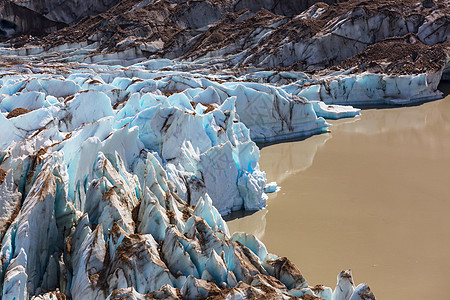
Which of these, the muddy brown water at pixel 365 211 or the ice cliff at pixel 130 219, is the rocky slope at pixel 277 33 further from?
the ice cliff at pixel 130 219

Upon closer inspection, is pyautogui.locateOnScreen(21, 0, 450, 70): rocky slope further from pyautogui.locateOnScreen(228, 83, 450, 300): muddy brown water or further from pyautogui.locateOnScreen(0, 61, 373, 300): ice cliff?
pyautogui.locateOnScreen(0, 61, 373, 300): ice cliff

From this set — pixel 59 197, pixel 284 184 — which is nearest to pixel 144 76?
pixel 284 184

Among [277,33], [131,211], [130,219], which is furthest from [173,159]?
[277,33]

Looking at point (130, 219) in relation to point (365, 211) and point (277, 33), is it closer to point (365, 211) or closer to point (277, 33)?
point (365, 211)

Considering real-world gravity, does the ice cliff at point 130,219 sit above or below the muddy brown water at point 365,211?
above

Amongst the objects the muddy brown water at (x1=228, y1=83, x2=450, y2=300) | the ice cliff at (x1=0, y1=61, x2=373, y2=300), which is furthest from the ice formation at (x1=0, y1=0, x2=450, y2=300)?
the muddy brown water at (x1=228, y1=83, x2=450, y2=300)

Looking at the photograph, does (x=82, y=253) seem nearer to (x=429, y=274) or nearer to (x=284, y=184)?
(x=429, y=274)

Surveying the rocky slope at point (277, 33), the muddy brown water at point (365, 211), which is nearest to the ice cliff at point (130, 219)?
the muddy brown water at point (365, 211)
